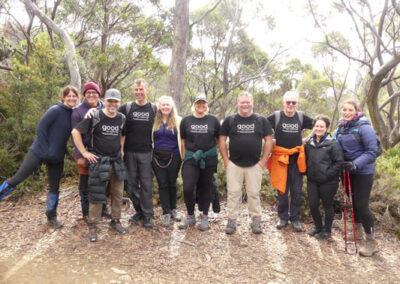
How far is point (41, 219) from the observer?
14.9 ft

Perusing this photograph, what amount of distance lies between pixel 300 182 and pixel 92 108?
10.8 ft

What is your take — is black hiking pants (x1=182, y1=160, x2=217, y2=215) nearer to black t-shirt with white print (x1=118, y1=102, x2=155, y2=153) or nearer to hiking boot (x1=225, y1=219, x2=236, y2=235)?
hiking boot (x1=225, y1=219, x2=236, y2=235)

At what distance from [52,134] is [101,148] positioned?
2.56 feet

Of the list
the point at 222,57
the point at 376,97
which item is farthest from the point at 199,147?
the point at 222,57

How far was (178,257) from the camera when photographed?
11.6ft

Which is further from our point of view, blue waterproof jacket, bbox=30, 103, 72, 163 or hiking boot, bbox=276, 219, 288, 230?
hiking boot, bbox=276, 219, 288, 230

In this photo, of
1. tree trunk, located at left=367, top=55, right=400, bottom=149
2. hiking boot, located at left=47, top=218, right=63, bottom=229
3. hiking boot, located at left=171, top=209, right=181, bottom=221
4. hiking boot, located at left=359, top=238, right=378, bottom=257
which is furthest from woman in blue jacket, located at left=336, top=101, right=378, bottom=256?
hiking boot, located at left=47, top=218, right=63, bottom=229

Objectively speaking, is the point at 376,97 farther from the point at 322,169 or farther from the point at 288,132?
the point at 322,169

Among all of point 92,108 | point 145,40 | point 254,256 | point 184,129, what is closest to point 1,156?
point 92,108

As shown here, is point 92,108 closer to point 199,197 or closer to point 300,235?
point 199,197

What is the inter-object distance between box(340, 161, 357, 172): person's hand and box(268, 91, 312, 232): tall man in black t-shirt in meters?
0.76

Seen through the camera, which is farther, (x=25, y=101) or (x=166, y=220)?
(x=25, y=101)

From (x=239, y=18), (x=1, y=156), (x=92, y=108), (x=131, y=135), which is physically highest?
(x=239, y=18)

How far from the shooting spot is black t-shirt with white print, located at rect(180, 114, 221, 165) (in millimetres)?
4035
